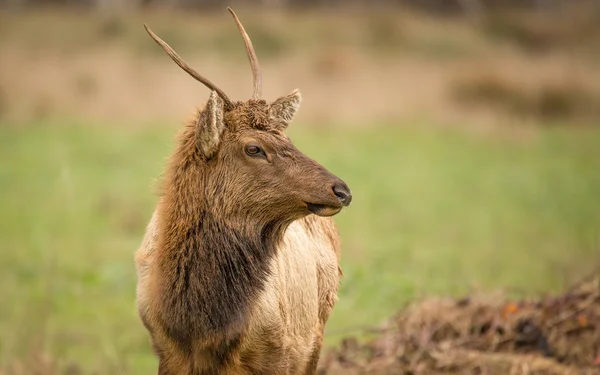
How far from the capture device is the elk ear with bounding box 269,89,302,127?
18.9ft

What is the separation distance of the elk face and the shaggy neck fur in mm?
89

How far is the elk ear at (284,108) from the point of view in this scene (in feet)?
18.9

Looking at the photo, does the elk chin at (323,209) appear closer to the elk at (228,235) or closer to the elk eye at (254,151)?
the elk at (228,235)

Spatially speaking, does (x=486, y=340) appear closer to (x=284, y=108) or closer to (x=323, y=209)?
(x=323, y=209)

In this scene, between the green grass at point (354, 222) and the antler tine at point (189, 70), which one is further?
the green grass at point (354, 222)

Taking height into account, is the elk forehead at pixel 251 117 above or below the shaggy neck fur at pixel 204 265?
above

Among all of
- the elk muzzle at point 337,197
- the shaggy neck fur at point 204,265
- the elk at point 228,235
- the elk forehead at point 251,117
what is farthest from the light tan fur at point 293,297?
the elk forehead at point 251,117

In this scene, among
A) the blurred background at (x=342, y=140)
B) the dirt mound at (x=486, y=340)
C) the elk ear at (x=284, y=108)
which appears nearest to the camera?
the elk ear at (x=284, y=108)

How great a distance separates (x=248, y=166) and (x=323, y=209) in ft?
1.68

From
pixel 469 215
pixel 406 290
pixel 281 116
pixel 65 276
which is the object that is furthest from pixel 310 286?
pixel 469 215

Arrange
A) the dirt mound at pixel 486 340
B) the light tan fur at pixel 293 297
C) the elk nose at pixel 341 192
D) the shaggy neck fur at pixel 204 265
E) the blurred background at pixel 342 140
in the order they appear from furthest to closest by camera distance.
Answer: the blurred background at pixel 342 140
the dirt mound at pixel 486 340
the light tan fur at pixel 293 297
the shaggy neck fur at pixel 204 265
the elk nose at pixel 341 192

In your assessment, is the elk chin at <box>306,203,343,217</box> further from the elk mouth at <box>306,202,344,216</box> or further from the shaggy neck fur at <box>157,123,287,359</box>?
the shaggy neck fur at <box>157,123,287,359</box>

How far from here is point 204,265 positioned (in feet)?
18.3

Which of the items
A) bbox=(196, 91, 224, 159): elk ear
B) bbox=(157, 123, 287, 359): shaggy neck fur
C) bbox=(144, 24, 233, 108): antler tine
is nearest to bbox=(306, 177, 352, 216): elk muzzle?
bbox=(157, 123, 287, 359): shaggy neck fur
